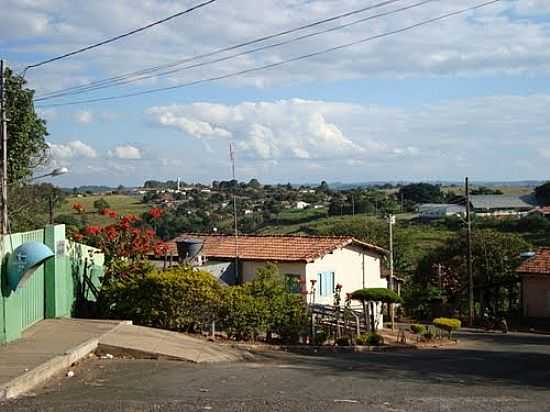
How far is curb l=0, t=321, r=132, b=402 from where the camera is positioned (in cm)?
1161

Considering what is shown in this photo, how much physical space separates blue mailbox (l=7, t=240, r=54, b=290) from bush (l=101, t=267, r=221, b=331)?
565 centimetres

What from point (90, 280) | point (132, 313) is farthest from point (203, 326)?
point (90, 280)

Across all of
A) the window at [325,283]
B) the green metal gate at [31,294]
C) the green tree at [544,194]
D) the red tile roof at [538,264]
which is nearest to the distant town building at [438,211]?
the green tree at [544,194]

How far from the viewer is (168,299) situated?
809 inches

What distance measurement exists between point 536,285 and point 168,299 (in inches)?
1211

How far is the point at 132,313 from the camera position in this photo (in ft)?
68.4

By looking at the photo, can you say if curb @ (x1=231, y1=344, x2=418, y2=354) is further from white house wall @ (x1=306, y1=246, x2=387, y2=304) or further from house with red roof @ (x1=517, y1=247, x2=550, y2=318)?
house with red roof @ (x1=517, y1=247, x2=550, y2=318)

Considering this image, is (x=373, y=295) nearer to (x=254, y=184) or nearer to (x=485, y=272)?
(x=485, y=272)

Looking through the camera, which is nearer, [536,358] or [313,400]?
[313,400]

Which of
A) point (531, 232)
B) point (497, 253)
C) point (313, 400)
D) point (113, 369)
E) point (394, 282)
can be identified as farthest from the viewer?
point (531, 232)

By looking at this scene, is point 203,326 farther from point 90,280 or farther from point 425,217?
point 425,217

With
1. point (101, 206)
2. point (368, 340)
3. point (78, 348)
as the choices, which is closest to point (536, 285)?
point (368, 340)

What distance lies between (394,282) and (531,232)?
33850mm

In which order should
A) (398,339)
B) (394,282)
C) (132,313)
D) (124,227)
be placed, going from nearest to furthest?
(132,313) → (124,227) → (398,339) → (394,282)
